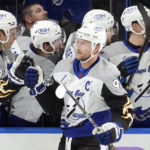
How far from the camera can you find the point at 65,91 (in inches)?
158

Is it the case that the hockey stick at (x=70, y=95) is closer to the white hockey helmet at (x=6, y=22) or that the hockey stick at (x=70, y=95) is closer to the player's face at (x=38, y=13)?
the white hockey helmet at (x=6, y=22)

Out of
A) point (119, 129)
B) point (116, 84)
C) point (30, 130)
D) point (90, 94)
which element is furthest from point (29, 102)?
point (119, 129)

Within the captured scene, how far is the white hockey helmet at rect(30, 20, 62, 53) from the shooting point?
478 cm

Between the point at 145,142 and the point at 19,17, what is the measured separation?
2272 millimetres

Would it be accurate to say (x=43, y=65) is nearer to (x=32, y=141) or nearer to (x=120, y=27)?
(x=32, y=141)

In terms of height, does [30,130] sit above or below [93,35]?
below

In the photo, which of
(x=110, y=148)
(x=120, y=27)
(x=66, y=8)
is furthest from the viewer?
(x=66, y=8)

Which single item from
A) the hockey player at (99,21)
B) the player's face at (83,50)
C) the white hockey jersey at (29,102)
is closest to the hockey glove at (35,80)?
the player's face at (83,50)

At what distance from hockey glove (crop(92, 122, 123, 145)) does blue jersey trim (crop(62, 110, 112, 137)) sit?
0.90 feet

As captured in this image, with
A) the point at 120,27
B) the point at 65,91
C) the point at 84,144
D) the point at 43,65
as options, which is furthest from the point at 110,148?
the point at 120,27

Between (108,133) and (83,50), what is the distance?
1.96ft

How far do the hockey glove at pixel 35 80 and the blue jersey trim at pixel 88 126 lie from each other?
0.33m

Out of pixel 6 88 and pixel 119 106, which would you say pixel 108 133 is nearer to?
pixel 119 106

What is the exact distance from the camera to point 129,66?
4648 millimetres
